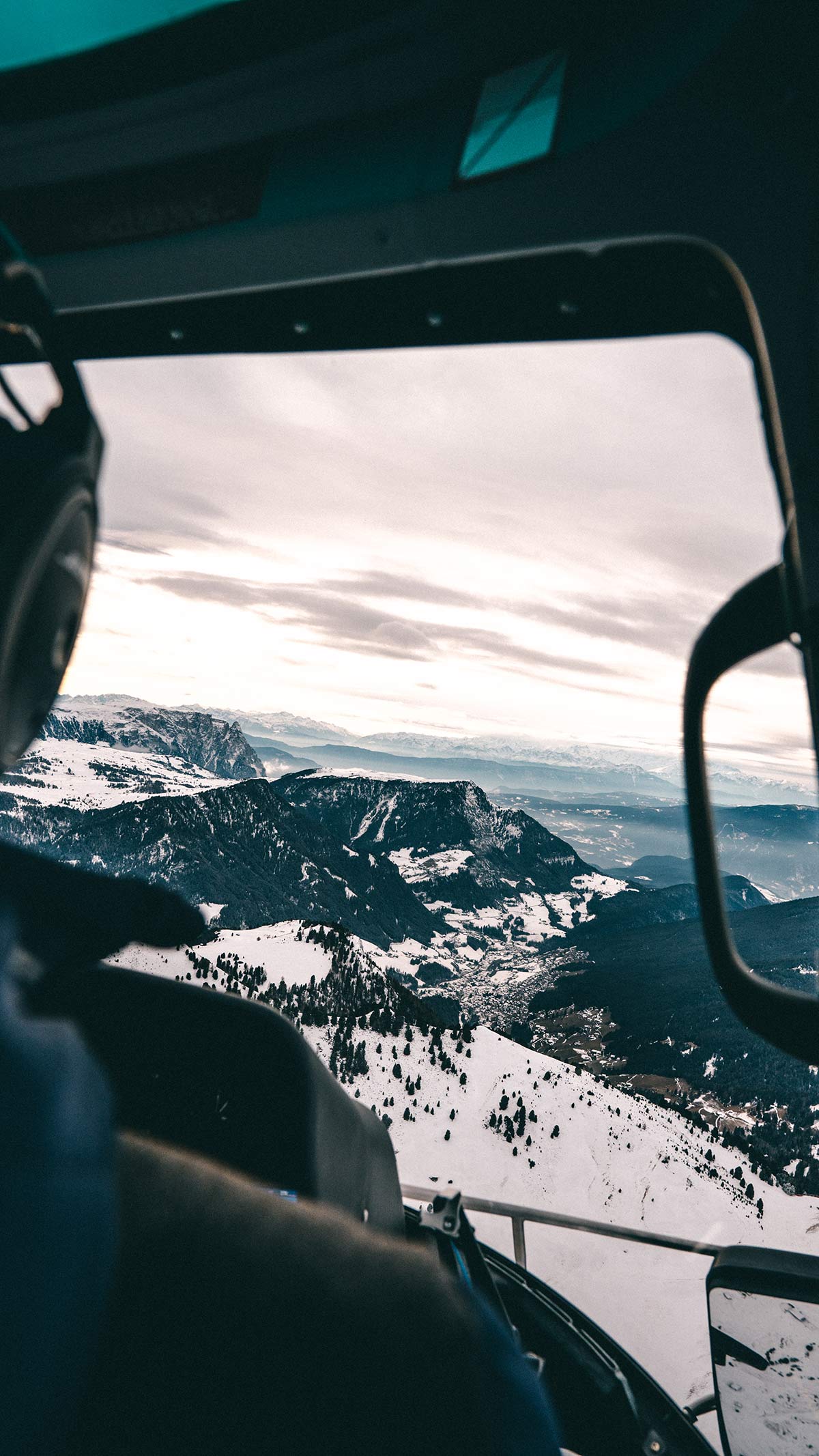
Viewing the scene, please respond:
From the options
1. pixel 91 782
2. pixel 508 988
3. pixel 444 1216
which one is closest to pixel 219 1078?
pixel 444 1216

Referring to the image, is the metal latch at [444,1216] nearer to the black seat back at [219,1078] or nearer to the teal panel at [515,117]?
the black seat back at [219,1078]

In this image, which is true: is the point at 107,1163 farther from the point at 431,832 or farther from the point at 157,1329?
the point at 431,832

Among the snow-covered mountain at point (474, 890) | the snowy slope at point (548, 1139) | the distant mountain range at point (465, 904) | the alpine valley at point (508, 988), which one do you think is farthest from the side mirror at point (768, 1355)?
the snow-covered mountain at point (474, 890)

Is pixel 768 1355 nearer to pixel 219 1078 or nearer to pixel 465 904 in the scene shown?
pixel 219 1078

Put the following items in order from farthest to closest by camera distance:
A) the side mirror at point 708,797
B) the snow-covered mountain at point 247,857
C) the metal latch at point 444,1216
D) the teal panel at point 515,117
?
the snow-covered mountain at point 247,857
the metal latch at point 444,1216
the teal panel at point 515,117
the side mirror at point 708,797

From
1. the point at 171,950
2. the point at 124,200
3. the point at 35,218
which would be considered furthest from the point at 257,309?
the point at 171,950

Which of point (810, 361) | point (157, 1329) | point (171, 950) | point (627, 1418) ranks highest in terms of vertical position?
point (810, 361)

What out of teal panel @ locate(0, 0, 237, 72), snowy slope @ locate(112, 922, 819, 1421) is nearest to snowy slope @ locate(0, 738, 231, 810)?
snowy slope @ locate(112, 922, 819, 1421)
